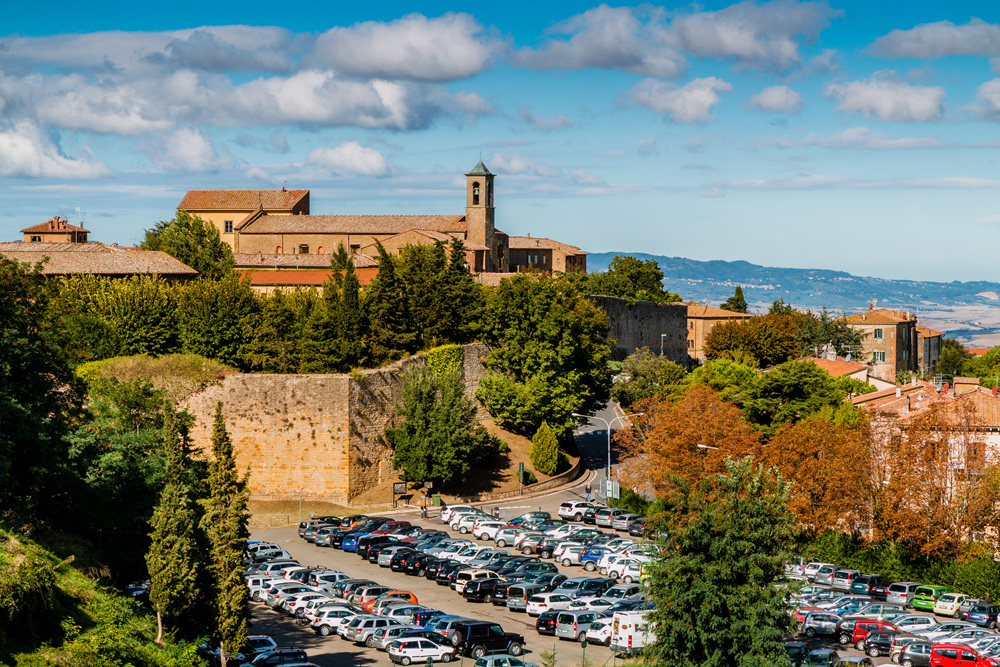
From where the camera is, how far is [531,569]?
133ft

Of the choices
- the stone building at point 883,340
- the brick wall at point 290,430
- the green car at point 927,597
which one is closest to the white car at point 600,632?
the green car at point 927,597

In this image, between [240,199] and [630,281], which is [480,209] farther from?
[240,199]

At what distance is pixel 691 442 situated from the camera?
51250 millimetres

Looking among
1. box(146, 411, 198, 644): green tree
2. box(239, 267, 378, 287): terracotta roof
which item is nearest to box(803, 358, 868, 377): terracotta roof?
box(239, 267, 378, 287): terracotta roof

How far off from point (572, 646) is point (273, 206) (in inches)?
3731

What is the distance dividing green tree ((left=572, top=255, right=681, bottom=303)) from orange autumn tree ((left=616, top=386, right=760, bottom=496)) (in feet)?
178

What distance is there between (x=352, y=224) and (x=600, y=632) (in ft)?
275

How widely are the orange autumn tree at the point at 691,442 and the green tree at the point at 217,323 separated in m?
21.6

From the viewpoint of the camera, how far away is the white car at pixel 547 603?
1436 inches

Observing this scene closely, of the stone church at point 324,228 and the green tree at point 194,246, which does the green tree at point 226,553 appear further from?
the stone church at point 324,228

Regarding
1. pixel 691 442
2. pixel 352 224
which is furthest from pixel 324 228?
pixel 691 442

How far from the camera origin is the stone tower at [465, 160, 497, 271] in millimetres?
111625

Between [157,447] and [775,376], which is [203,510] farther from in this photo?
[775,376]

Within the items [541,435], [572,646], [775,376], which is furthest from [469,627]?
[775,376]
